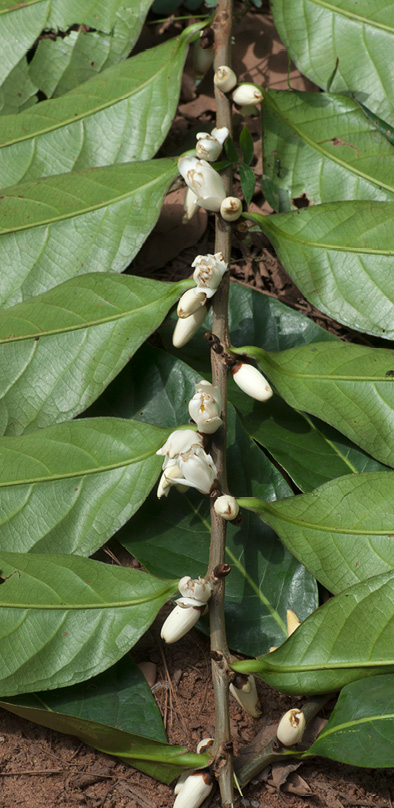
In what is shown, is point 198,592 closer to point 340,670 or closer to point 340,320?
point 340,670

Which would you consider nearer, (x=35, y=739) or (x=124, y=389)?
(x=35, y=739)

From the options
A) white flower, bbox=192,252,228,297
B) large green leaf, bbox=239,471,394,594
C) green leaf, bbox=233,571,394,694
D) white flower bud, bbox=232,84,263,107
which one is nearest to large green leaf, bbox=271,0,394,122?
white flower bud, bbox=232,84,263,107

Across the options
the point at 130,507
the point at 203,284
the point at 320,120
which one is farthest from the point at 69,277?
the point at 320,120

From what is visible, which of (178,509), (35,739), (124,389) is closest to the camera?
(35,739)

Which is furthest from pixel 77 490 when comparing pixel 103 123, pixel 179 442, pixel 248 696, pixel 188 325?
pixel 103 123

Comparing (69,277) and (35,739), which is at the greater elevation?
(69,277)

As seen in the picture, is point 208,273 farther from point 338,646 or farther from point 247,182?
point 338,646
